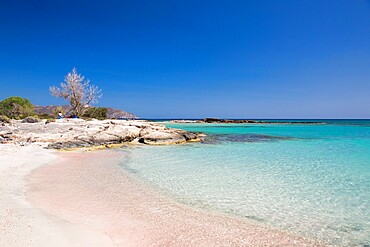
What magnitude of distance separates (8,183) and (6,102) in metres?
66.8

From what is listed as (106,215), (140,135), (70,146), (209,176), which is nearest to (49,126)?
(70,146)

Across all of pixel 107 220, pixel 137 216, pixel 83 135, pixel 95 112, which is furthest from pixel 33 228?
pixel 95 112

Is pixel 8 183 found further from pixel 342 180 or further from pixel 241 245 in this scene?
pixel 342 180

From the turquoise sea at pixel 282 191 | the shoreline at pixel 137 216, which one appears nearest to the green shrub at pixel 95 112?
the turquoise sea at pixel 282 191

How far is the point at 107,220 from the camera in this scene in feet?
19.0

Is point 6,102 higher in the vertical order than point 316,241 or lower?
higher

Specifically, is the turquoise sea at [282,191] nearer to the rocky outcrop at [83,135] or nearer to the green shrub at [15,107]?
the rocky outcrop at [83,135]

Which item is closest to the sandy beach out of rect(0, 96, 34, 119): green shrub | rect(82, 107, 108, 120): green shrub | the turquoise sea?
the turquoise sea

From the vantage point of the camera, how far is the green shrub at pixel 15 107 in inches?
2160

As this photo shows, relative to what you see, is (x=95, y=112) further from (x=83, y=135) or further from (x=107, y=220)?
(x=107, y=220)

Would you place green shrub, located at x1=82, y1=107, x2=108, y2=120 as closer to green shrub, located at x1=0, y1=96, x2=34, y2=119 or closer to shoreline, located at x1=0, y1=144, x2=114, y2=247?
green shrub, located at x1=0, y1=96, x2=34, y2=119

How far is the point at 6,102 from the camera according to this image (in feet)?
205

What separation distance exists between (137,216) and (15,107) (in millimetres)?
62588

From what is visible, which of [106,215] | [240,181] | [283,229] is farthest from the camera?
[240,181]
